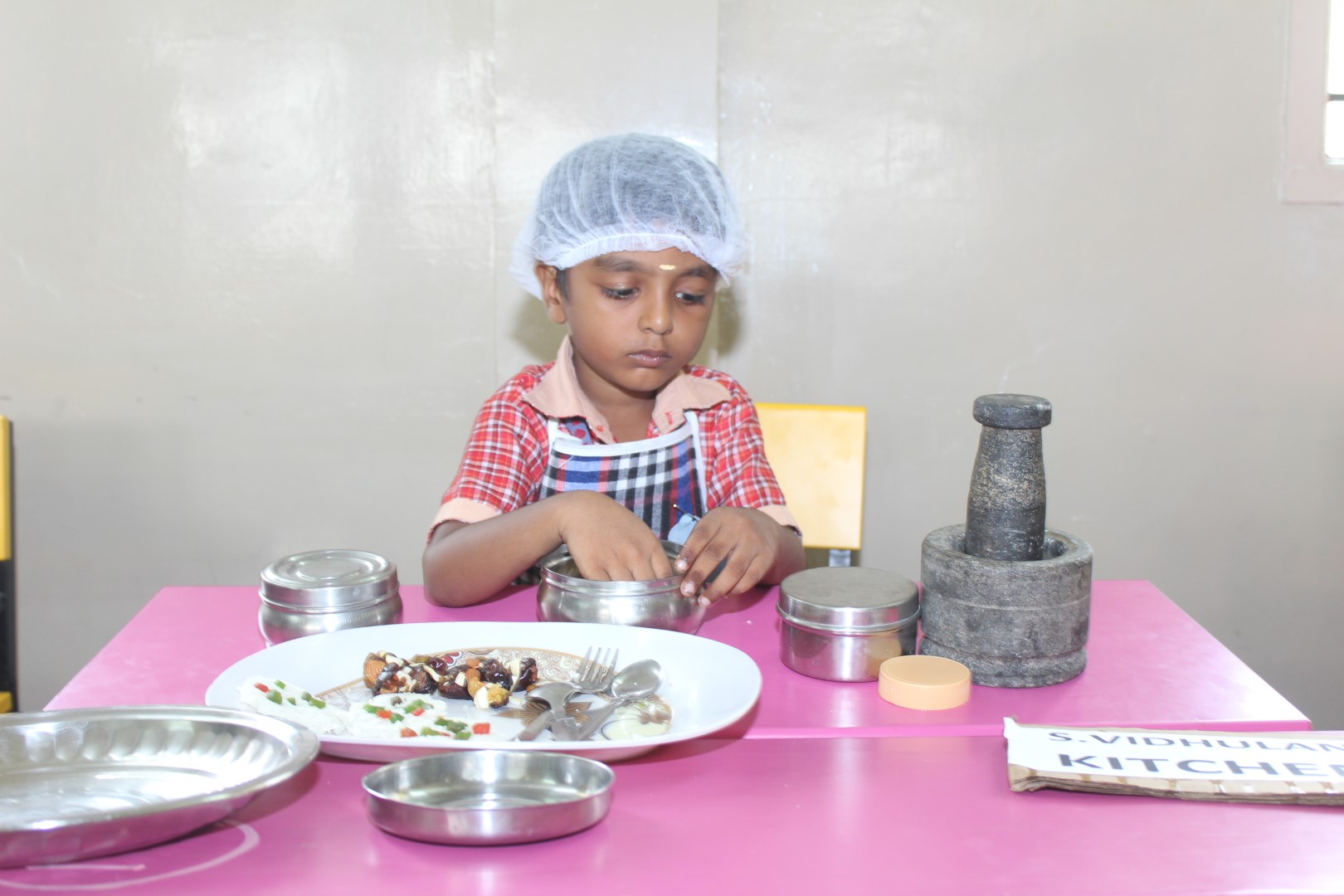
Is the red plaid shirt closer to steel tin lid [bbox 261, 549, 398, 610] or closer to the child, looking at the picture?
the child

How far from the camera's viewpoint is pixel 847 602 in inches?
46.4

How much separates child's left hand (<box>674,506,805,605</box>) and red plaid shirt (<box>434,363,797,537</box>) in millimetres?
272

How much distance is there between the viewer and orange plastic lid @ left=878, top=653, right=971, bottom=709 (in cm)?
110

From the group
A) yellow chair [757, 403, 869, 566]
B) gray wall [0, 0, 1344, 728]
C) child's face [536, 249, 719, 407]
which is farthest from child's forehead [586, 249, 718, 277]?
gray wall [0, 0, 1344, 728]

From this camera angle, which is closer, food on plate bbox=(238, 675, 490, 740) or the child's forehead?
food on plate bbox=(238, 675, 490, 740)

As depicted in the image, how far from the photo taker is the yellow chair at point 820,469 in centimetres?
192

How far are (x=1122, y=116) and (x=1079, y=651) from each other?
1.81 m

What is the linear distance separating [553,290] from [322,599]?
80 cm

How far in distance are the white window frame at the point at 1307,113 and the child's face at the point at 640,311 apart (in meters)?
1.69

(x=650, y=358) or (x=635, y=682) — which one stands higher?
(x=650, y=358)

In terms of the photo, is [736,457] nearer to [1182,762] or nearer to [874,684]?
[874,684]

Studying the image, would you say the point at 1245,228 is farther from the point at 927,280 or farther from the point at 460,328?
the point at 460,328

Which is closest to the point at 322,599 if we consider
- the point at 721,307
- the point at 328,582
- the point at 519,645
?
the point at 328,582

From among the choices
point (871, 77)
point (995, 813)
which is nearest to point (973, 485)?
point (995, 813)
